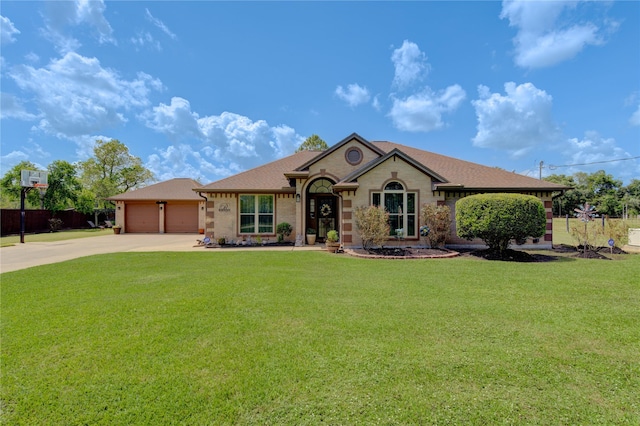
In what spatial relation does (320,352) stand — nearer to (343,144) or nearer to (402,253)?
(402,253)

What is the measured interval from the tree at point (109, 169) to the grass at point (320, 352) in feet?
116

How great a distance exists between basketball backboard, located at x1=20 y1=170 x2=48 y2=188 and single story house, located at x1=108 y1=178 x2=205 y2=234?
4.62m

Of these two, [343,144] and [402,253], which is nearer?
[402,253]

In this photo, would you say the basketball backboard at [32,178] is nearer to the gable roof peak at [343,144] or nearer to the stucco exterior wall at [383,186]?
the gable roof peak at [343,144]

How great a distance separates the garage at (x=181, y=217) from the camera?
23.9 m

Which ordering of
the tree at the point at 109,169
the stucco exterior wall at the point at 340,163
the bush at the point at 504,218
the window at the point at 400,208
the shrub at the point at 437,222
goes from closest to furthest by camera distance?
the bush at the point at 504,218 < the shrub at the point at 437,222 < the window at the point at 400,208 < the stucco exterior wall at the point at 340,163 < the tree at the point at 109,169

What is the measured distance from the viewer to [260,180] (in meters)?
15.8

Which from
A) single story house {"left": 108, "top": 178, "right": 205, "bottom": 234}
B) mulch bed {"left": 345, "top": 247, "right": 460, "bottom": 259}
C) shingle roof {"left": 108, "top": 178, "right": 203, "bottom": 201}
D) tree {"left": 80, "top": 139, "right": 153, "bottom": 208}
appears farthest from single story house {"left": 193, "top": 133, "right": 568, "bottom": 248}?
tree {"left": 80, "top": 139, "right": 153, "bottom": 208}

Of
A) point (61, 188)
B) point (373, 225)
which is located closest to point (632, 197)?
point (373, 225)

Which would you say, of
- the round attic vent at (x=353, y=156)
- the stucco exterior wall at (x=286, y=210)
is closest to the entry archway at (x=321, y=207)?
the stucco exterior wall at (x=286, y=210)

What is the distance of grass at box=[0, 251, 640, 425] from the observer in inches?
99.6

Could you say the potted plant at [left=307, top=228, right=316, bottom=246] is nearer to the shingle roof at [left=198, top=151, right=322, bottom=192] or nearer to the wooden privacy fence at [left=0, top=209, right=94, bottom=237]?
the shingle roof at [left=198, top=151, right=322, bottom=192]

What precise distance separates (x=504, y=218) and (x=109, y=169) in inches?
1754

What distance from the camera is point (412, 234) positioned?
1296cm
